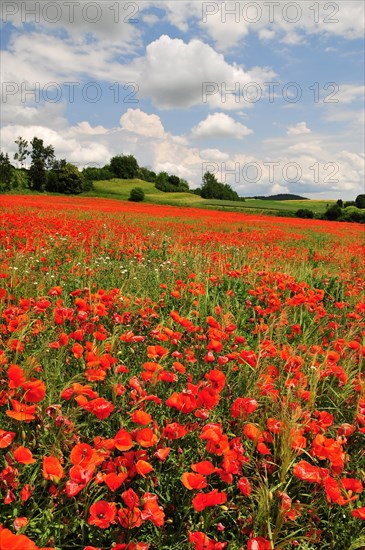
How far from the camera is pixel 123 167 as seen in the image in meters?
91.8

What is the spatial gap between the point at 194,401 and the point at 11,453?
2.76 ft

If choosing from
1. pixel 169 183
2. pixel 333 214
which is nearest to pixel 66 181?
pixel 169 183

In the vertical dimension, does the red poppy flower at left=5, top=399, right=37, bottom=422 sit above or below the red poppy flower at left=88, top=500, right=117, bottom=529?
above

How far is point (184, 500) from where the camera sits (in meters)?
1.84

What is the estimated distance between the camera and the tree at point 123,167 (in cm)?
9150

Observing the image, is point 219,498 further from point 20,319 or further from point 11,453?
point 20,319

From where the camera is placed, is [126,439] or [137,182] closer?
[126,439]

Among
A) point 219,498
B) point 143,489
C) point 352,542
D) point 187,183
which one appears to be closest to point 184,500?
point 143,489

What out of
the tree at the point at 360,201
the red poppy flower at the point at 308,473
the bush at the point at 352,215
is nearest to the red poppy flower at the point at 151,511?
the red poppy flower at the point at 308,473

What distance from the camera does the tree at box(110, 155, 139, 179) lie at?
91500 mm

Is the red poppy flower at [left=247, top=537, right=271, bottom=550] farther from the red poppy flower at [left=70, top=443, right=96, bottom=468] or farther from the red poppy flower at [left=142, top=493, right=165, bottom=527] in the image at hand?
the red poppy flower at [left=70, top=443, right=96, bottom=468]

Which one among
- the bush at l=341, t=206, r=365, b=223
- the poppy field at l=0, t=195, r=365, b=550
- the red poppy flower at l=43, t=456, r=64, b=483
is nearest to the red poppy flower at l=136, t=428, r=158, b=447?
the poppy field at l=0, t=195, r=365, b=550

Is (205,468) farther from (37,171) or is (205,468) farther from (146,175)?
(146,175)

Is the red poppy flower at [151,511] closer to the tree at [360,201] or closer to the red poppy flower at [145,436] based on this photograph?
the red poppy flower at [145,436]
